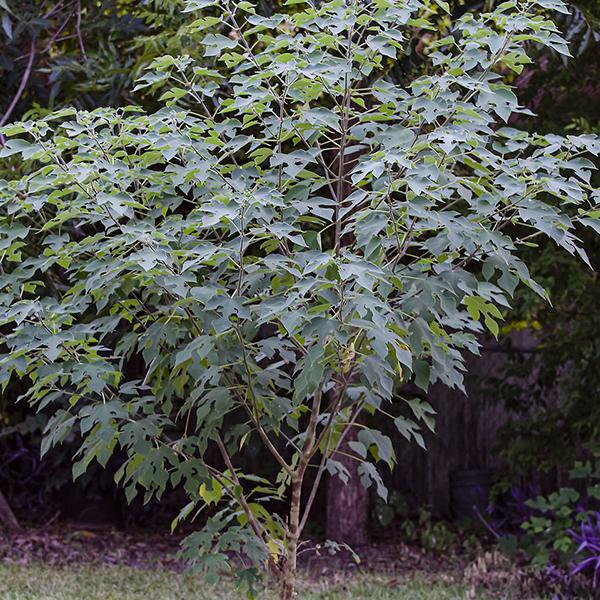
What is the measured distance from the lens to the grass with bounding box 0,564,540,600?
5.09 meters

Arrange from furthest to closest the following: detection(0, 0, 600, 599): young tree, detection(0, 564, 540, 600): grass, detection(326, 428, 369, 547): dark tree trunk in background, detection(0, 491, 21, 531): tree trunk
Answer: detection(0, 491, 21, 531): tree trunk < detection(326, 428, 369, 547): dark tree trunk in background < detection(0, 564, 540, 600): grass < detection(0, 0, 600, 599): young tree

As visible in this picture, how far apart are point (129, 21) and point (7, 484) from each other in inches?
155

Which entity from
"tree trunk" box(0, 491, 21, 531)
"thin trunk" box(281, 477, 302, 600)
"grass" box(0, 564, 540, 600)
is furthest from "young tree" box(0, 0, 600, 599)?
"tree trunk" box(0, 491, 21, 531)

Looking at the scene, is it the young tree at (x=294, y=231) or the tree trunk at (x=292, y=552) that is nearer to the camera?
the young tree at (x=294, y=231)

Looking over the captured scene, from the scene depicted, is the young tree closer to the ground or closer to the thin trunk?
the thin trunk

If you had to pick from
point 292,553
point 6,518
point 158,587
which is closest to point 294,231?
point 292,553

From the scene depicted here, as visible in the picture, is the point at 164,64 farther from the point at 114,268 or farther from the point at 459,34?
Answer: the point at 459,34

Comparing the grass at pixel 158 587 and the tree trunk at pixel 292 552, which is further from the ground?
the tree trunk at pixel 292 552

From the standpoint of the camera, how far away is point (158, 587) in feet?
17.6

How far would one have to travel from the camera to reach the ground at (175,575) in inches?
203

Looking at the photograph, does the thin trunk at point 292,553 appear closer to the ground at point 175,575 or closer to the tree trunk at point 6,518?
the ground at point 175,575

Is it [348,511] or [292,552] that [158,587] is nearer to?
[348,511]

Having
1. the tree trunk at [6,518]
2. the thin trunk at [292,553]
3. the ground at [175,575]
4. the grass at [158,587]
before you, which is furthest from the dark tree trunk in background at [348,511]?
the thin trunk at [292,553]

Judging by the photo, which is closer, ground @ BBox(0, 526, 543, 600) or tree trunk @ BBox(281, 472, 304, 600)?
tree trunk @ BBox(281, 472, 304, 600)
